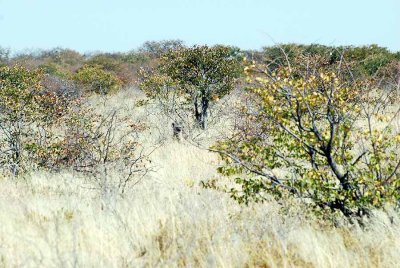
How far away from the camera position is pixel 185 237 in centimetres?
444

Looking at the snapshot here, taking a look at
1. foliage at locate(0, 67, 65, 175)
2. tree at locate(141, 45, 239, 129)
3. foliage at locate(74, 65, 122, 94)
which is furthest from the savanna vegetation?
foliage at locate(74, 65, 122, 94)

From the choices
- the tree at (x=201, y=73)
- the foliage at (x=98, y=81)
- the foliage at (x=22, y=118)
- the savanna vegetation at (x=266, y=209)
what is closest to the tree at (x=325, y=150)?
the savanna vegetation at (x=266, y=209)

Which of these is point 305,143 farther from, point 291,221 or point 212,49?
point 212,49

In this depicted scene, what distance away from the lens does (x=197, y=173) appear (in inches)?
373

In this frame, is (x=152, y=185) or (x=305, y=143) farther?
(x=152, y=185)

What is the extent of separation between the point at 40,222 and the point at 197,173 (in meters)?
4.52

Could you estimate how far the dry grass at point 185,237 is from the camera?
3843mm

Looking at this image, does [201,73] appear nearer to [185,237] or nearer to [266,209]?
[266,209]

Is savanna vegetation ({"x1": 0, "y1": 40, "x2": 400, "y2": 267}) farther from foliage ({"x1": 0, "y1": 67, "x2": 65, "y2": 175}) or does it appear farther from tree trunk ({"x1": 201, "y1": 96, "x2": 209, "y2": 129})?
tree trunk ({"x1": 201, "y1": 96, "x2": 209, "y2": 129})

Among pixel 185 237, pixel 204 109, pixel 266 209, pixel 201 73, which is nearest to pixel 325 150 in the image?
pixel 266 209

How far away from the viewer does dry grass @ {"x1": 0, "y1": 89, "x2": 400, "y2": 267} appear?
3843 millimetres

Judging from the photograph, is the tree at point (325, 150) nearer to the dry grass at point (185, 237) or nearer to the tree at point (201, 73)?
the dry grass at point (185, 237)

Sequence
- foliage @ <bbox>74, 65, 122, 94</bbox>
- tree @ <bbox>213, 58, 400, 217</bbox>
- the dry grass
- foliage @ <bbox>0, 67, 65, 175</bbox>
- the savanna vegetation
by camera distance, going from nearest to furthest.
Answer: the dry grass, the savanna vegetation, tree @ <bbox>213, 58, 400, 217</bbox>, foliage @ <bbox>0, 67, 65, 175</bbox>, foliage @ <bbox>74, 65, 122, 94</bbox>

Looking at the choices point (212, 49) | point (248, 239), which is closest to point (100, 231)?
point (248, 239)
